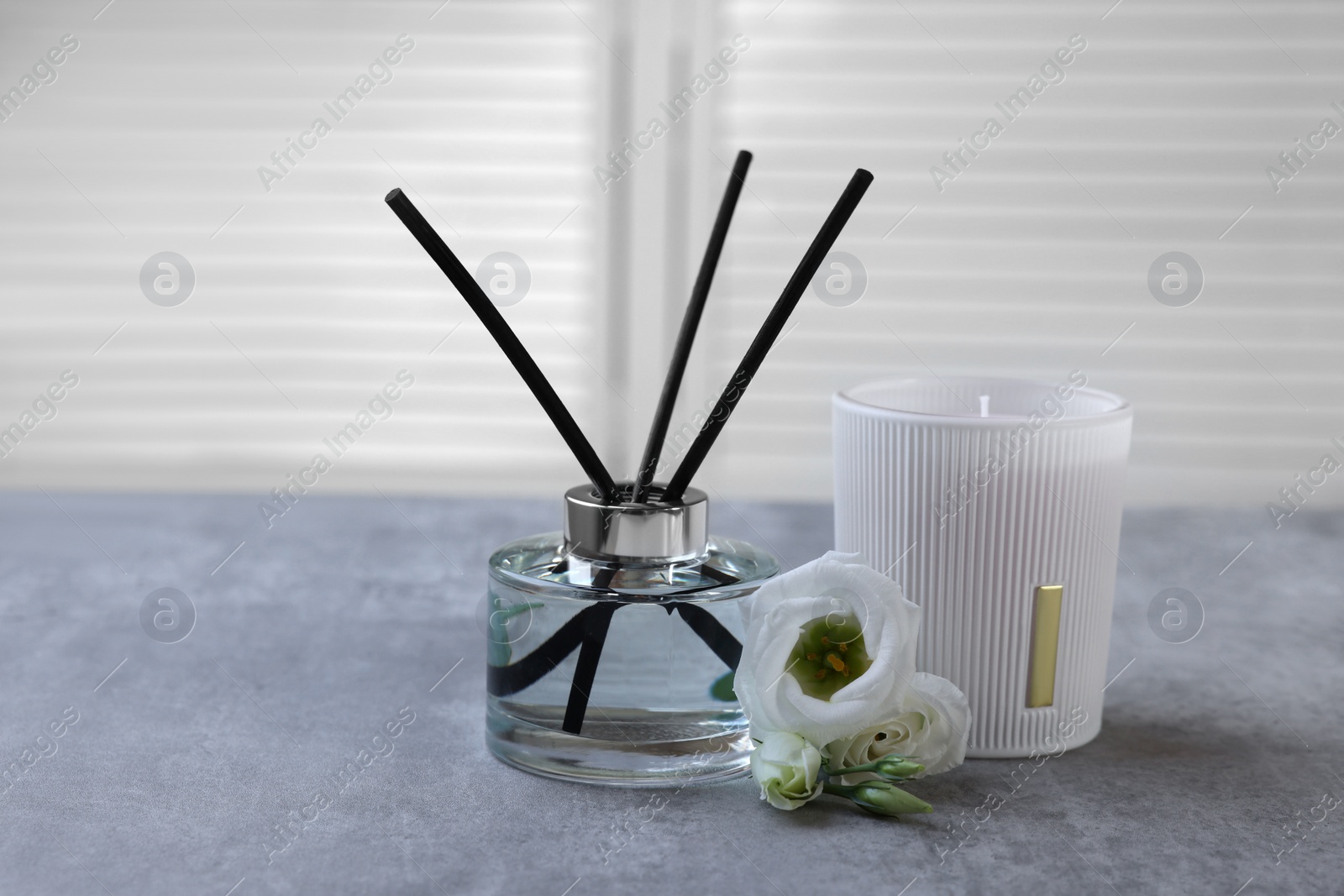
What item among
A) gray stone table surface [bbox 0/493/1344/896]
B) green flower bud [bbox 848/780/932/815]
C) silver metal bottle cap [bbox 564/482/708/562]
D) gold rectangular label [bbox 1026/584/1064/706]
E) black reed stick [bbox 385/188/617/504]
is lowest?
gray stone table surface [bbox 0/493/1344/896]

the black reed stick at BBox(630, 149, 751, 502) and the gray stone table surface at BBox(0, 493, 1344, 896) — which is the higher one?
the black reed stick at BBox(630, 149, 751, 502)

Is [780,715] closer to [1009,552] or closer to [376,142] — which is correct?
[1009,552]

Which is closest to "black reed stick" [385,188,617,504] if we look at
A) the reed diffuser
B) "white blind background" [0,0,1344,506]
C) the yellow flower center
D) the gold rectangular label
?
the reed diffuser

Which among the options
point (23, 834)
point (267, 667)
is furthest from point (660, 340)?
point (23, 834)

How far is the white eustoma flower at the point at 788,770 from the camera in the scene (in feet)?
1.80

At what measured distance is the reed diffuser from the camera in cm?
56

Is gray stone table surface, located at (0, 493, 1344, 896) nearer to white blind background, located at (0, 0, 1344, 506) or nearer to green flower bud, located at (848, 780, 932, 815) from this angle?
green flower bud, located at (848, 780, 932, 815)

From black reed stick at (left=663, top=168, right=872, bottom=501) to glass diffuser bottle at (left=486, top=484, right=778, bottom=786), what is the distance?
0.07 feet

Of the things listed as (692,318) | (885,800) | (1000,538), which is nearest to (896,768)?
(885,800)

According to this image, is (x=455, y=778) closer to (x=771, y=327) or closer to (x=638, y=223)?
(x=771, y=327)

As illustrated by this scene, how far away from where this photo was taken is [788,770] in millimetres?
548

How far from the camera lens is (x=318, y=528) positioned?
1140 millimetres

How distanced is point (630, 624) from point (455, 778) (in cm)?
12

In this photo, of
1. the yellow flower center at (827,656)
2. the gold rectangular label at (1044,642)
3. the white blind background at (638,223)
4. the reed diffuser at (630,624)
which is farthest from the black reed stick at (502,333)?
the white blind background at (638,223)
